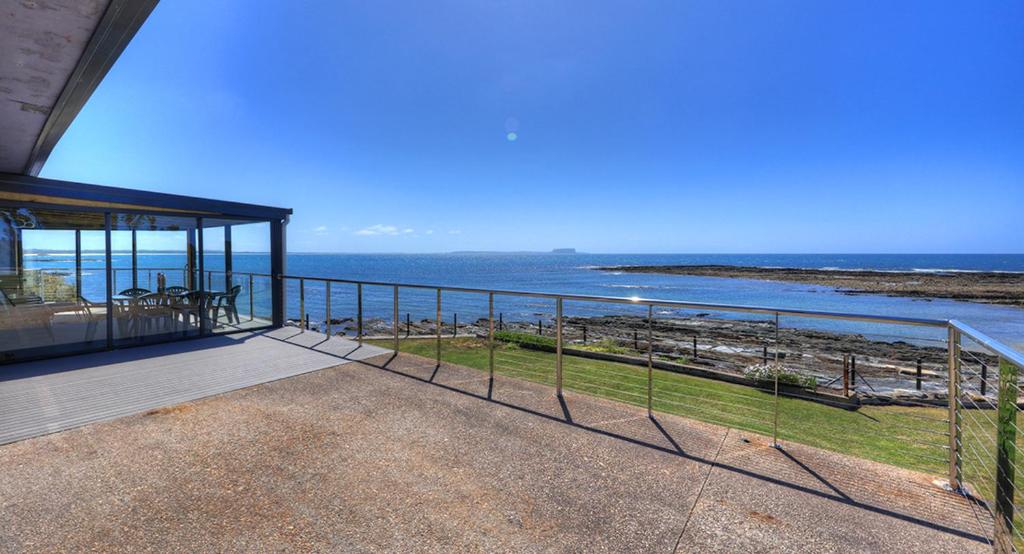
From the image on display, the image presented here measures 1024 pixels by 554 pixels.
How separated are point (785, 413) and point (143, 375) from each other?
724cm

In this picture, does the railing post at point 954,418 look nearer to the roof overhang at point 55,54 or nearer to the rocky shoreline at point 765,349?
the roof overhang at point 55,54

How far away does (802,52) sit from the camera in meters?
11.2

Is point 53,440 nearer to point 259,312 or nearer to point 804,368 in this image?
point 259,312

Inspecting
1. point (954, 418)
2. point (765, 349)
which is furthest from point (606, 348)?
point (954, 418)

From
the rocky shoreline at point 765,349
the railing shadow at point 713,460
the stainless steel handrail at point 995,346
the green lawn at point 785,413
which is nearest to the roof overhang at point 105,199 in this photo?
the green lawn at point 785,413

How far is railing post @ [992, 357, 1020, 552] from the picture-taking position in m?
1.60

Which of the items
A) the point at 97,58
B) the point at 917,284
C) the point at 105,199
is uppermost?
the point at 97,58

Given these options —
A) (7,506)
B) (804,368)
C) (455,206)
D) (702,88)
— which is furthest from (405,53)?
(455,206)

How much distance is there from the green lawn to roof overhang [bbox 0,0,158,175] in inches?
153

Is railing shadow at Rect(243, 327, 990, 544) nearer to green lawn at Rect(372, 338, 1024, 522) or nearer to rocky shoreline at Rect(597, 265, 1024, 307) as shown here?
green lawn at Rect(372, 338, 1024, 522)

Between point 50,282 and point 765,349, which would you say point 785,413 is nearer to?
point 765,349

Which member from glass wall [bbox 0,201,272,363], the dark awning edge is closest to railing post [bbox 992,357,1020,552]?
the dark awning edge

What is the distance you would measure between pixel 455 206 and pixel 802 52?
91.9 feet

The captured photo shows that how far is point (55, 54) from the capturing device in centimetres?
247
